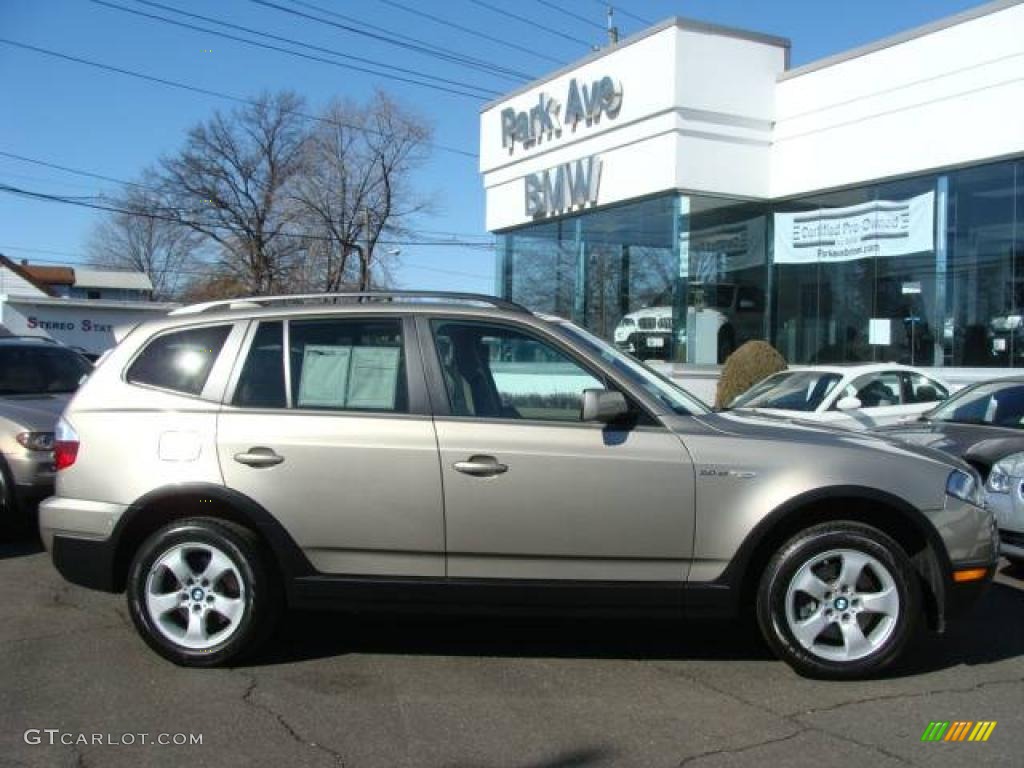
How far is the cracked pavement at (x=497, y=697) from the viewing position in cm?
396

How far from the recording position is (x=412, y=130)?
1940 inches

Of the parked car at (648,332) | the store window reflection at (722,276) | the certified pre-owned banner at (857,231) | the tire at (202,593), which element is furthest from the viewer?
the parked car at (648,332)

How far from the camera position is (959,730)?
166 inches

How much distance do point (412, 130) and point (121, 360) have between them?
151 feet

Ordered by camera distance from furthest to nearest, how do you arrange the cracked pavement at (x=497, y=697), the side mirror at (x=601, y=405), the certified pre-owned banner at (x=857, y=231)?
the certified pre-owned banner at (x=857, y=231)
the side mirror at (x=601, y=405)
the cracked pavement at (x=497, y=697)

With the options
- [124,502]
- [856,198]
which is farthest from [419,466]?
[856,198]

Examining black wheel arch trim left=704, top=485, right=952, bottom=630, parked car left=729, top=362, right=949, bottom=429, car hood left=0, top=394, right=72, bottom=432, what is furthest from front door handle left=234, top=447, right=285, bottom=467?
parked car left=729, top=362, right=949, bottom=429

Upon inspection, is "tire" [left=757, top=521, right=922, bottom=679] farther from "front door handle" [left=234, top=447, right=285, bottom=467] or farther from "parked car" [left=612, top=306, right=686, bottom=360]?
"parked car" [left=612, top=306, right=686, bottom=360]

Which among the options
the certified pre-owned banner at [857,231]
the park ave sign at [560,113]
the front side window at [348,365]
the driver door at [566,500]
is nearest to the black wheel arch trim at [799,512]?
the driver door at [566,500]

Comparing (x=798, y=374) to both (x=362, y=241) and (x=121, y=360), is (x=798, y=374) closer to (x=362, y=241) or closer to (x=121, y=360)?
(x=121, y=360)

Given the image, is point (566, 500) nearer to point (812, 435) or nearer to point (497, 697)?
point (497, 697)

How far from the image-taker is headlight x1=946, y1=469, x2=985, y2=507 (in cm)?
483

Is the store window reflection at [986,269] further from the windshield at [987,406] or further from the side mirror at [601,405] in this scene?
the side mirror at [601,405]

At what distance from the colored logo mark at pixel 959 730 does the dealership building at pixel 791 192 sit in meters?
11.7
